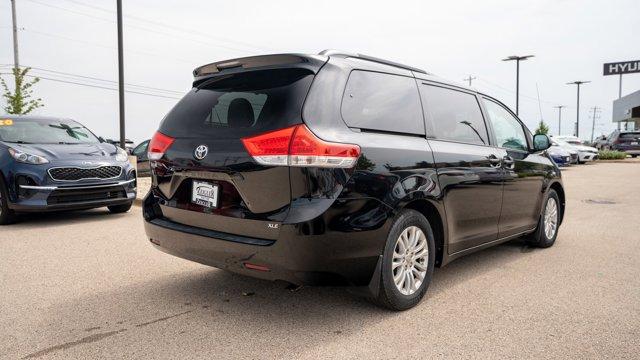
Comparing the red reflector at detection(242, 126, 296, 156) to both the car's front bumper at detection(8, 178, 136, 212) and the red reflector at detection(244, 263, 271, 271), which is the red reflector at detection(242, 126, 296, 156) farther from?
the car's front bumper at detection(8, 178, 136, 212)

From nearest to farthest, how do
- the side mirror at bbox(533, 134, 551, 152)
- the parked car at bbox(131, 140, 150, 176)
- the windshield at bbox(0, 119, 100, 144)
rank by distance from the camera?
the side mirror at bbox(533, 134, 551, 152) → the windshield at bbox(0, 119, 100, 144) → the parked car at bbox(131, 140, 150, 176)

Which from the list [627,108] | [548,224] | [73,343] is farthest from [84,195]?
[627,108]

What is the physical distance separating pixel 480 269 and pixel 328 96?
2594mm

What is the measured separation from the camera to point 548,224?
578 cm

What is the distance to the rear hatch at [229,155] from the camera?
301cm

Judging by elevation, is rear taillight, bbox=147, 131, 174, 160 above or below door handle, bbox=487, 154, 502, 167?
above

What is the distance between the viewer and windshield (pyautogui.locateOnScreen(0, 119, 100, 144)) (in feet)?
25.4

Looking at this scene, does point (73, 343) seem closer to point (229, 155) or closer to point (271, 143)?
point (229, 155)

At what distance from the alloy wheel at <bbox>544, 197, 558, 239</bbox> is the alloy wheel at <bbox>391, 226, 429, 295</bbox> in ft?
8.76

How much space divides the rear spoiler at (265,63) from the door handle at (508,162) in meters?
2.29

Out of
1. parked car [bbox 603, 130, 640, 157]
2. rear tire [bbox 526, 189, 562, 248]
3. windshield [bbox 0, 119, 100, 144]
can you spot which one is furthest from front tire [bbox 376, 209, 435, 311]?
parked car [bbox 603, 130, 640, 157]

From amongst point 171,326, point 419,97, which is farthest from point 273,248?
point 419,97

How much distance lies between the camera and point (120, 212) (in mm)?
8312

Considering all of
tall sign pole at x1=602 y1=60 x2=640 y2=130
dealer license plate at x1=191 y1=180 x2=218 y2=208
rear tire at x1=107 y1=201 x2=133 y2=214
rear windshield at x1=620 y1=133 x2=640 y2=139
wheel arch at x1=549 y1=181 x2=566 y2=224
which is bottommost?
rear tire at x1=107 y1=201 x2=133 y2=214
